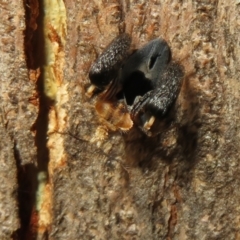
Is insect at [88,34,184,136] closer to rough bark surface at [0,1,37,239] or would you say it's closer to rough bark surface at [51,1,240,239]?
rough bark surface at [51,1,240,239]

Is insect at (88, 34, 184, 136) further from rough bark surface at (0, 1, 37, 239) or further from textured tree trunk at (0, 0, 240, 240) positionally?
rough bark surface at (0, 1, 37, 239)

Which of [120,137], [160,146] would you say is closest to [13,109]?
[120,137]

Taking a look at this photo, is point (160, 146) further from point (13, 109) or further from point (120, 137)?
point (13, 109)

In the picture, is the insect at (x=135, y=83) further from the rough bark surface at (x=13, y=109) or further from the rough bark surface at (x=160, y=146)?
the rough bark surface at (x=13, y=109)

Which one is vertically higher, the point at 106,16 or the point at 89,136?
the point at 106,16

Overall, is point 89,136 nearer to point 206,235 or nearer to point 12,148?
point 12,148

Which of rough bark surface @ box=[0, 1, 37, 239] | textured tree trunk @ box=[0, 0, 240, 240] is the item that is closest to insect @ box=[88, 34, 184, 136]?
textured tree trunk @ box=[0, 0, 240, 240]

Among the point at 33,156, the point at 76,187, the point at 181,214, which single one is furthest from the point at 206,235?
the point at 33,156
